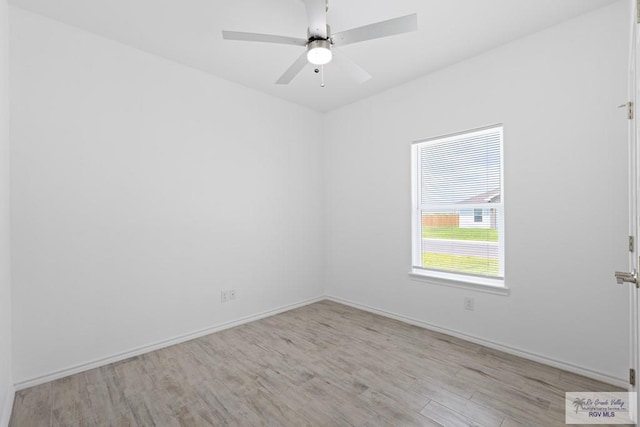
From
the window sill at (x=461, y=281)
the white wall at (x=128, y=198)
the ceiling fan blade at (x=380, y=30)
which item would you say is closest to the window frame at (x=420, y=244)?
the window sill at (x=461, y=281)

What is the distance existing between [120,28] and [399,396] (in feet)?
11.6

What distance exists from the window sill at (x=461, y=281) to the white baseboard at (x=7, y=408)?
11.0 ft

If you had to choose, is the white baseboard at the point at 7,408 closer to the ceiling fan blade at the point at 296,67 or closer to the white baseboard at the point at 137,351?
the white baseboard at the point at 137,351

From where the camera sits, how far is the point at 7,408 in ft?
6.01

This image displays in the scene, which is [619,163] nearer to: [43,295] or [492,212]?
[492,212]

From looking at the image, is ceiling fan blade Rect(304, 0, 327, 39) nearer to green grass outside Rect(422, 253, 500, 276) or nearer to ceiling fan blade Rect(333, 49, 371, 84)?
ceiling fan blade Rect(333, 49, 371, 84)

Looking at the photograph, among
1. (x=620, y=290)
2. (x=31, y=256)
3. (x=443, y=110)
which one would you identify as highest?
(x=443, y=110)

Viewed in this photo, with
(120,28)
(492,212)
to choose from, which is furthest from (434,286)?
(120,28)

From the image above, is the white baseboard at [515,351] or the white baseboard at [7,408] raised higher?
the white baseboard at [515,351]

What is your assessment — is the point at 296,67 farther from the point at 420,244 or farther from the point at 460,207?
the point at 420,244

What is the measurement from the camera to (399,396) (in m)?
2.04

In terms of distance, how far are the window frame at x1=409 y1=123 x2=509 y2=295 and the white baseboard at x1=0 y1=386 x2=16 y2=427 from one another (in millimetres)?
3354

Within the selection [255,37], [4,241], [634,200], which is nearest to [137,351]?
[4,241]

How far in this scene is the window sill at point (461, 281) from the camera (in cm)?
271
